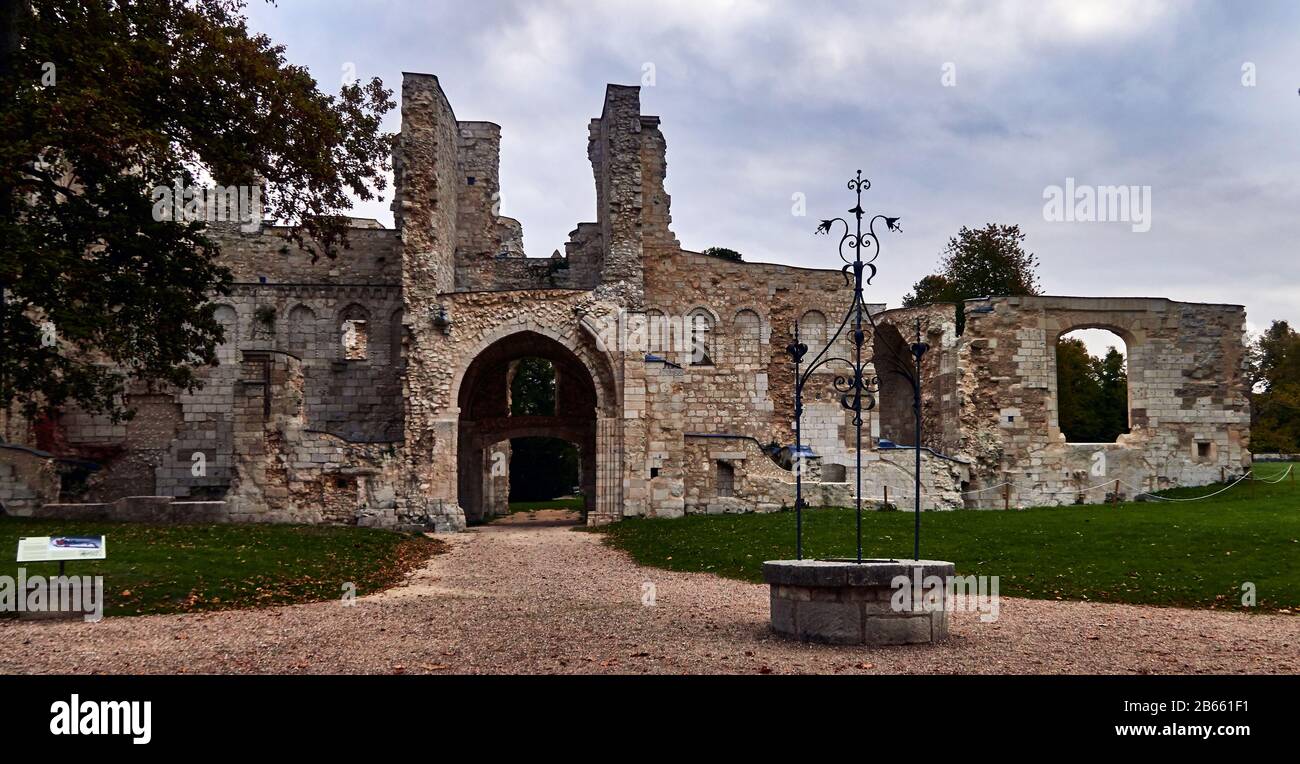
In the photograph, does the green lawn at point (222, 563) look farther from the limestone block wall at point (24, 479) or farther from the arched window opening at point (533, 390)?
the arched window opening at point (533, 390)

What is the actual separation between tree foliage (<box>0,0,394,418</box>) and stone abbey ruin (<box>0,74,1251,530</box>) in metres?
6.30

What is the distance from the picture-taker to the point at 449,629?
33.5 ft

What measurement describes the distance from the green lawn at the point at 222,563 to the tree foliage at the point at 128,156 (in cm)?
286

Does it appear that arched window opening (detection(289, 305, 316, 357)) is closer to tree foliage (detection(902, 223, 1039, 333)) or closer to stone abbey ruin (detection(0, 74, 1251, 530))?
stone abbey ruin (detection(0, 74, 1251, 530))

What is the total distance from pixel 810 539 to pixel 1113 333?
53.0ft

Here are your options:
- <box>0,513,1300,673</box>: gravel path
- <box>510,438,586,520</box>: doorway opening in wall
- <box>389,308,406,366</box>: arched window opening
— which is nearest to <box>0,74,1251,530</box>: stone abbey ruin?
<box>389,308,406,366</box>: arched window opening

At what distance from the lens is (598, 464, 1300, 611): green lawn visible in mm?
12672

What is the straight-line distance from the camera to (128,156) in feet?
49.5

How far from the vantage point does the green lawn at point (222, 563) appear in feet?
40.6

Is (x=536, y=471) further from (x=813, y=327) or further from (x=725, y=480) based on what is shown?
(x=725, y=480)

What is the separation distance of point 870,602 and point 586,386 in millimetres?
22612

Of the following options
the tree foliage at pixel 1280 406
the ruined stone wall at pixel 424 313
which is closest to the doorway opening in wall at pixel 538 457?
the ruined stone wall at pixel 424 313
